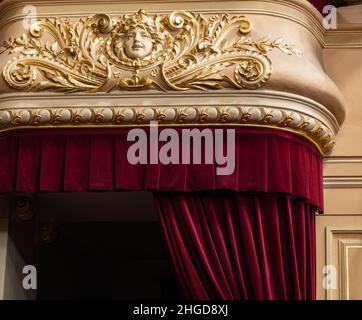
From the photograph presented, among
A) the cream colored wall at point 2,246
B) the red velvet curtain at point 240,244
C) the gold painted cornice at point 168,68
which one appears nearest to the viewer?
the red velvet curtain at point 240,244

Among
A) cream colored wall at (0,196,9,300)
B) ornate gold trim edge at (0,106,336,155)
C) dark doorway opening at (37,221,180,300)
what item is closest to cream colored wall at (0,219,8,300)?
cream colored wall at (0,196,9,300)

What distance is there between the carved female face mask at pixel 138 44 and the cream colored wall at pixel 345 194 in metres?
0.68

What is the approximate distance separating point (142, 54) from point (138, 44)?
0.12 feet

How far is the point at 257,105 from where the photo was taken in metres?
3.18

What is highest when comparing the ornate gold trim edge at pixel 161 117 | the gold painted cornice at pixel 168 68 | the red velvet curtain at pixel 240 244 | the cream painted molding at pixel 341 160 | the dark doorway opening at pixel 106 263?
the gold painted cornice at pixel 168 68

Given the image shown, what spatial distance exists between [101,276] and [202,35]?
1.53m

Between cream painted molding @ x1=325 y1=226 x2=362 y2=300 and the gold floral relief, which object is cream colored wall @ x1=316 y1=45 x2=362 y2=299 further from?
the gold floral relief

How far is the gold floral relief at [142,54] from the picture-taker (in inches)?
128

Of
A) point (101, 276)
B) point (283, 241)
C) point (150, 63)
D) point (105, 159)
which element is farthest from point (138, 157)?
point (101, 276)

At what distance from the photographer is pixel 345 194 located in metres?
3.35

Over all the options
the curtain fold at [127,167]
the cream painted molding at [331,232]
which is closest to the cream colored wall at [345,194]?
the cream painted molding at [331,232]

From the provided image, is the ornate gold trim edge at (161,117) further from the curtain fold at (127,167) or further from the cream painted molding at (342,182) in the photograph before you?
the cream painted molding at (342,182)
